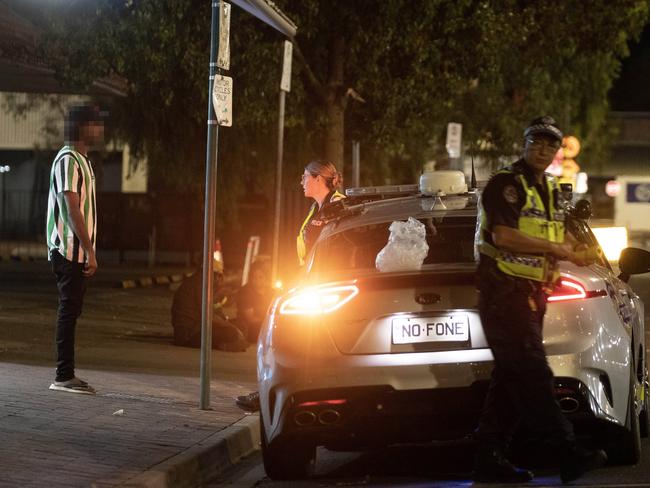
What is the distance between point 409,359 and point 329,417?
20.4 inches

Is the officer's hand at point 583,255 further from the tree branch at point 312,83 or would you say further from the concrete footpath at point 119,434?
the tree branch at point 312,83

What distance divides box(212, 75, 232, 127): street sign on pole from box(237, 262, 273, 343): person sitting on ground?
558 centimetres

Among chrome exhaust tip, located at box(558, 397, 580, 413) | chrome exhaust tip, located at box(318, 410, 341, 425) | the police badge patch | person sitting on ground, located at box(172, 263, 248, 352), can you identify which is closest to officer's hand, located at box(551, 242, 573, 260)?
the police badge patch

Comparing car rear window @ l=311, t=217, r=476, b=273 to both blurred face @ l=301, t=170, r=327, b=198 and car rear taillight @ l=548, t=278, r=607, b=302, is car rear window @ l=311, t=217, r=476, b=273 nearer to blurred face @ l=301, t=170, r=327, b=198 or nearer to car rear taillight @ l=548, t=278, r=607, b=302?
car rear taillight @ l=548, t=278, r=607, b=302

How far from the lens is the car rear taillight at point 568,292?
23.4 feet

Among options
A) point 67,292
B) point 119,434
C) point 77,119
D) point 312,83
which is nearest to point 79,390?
point 67,292

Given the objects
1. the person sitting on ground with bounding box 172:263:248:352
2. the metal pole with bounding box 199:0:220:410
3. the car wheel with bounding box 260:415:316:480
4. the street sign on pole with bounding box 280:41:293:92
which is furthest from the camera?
the street sign on pole with bounding box 280:41:293:92

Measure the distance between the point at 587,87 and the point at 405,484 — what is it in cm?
4398

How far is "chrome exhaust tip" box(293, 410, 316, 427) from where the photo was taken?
283 inches

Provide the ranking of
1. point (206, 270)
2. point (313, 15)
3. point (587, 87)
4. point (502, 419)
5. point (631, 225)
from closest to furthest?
point (502, 419), point (206, 270), point (313, 15), point (587, 87), point (631, 225)

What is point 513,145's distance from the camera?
41.0 meters

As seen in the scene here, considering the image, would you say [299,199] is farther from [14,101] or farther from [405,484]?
[405,484]

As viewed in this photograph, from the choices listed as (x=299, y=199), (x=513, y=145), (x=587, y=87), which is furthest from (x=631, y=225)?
(x=299, y=199)

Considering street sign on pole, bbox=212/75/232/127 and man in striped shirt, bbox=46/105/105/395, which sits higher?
street sign on pole, bbox=212/75/232/127
